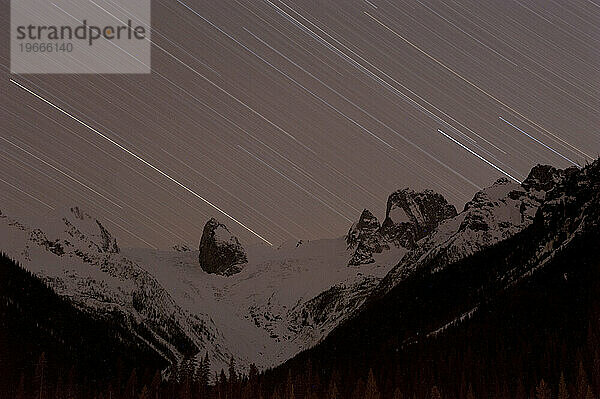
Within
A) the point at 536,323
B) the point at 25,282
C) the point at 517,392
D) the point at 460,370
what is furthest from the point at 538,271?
the point at 25,282

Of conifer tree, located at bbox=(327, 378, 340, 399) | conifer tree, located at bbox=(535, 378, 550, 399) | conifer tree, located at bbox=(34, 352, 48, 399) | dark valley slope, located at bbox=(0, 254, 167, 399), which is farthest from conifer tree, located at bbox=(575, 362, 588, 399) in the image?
conifer tree, located at bbox=(34, 352, 48, 399)

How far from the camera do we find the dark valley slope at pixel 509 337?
348 ft

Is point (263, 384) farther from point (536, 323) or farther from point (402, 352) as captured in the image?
point (536, 323)

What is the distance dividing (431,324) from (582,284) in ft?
162

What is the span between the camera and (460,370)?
11406cm

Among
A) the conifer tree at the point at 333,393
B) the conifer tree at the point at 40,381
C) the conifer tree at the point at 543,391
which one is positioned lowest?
the conifer tree at the point at 543,391

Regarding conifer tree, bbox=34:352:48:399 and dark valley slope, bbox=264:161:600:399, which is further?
conifer tree, bbox=34:352:48:399

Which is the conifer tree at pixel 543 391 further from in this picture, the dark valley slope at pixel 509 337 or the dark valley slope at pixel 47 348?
the dark valley slope at pixel 47 348

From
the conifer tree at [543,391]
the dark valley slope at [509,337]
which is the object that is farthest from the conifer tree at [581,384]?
the conifer tree at [543,391]

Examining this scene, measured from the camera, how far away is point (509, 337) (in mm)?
124062

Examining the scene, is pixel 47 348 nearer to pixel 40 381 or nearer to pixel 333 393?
pixel 40 381

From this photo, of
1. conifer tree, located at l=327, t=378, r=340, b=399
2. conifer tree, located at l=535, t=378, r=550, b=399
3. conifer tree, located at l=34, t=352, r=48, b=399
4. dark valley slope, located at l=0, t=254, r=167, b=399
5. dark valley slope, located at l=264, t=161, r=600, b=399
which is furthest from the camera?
dark valley slope, located at l=0, t=254, r=167, b=399

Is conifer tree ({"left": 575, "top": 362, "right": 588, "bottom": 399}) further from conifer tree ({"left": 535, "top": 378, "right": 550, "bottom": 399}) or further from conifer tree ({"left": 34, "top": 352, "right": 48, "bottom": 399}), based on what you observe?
conifer tree ({"left": 34, "top": 352, "right": 48, "bottom": 399})

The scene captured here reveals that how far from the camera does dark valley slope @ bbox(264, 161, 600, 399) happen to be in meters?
106
